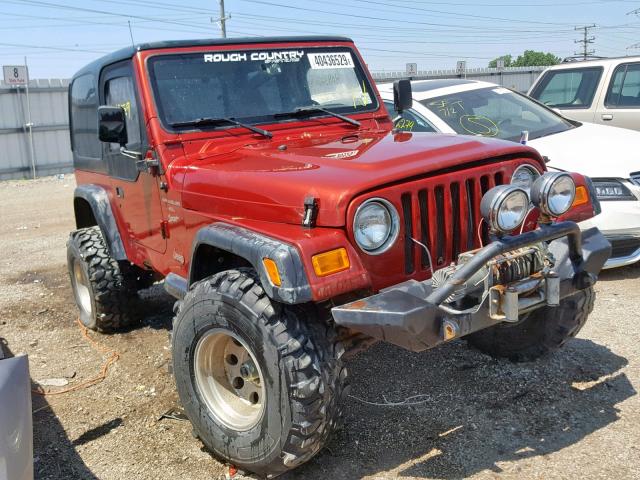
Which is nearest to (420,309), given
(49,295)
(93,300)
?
(93,300)

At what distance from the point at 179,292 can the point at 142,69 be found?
4.32ft

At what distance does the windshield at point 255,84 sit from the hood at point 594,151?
7.21 ft

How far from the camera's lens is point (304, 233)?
2.76m

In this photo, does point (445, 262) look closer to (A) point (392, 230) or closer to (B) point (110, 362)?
(A) point (392, 230)

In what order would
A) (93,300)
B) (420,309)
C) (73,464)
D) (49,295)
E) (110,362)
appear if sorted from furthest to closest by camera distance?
(49,295), (93,300), (110,362), (73,464), (420,309)

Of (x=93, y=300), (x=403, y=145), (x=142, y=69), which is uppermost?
(x=142, y=69)

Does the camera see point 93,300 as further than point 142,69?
Yes

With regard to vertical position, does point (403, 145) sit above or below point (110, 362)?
above

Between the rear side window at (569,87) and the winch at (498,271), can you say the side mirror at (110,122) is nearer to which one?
the winch at (498,271)

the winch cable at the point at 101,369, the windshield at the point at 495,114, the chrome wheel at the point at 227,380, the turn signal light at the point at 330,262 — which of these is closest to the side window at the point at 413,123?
the windshield at the point at 495,114

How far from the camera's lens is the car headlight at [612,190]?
539 centimetres

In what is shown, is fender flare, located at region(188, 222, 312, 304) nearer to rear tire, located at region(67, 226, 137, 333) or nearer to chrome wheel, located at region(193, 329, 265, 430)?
chrome wheel, located at region(193, 329, 265, 430)

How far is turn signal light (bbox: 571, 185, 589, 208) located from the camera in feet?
10.9

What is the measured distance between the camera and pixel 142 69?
12.5ft
